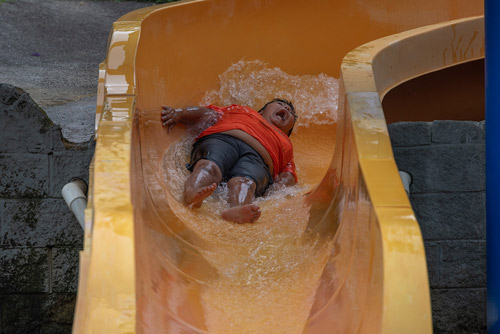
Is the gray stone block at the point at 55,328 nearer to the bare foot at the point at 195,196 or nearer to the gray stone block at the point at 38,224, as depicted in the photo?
the gray stone block at the point at 38,224

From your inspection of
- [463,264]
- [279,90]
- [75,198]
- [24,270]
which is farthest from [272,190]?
[24,270]

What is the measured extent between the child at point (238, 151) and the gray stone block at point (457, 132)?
64 centimetres

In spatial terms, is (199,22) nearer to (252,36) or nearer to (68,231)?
(252,36)

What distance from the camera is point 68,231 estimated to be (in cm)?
295

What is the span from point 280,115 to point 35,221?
1.18 meters

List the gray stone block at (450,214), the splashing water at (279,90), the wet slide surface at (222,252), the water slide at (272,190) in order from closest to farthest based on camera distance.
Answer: the water slide at (272,190), the wet slide surface at (222,252), the gray stone block at (450,214), the splashing water at (279,90)

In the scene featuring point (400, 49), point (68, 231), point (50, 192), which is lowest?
point (68, 231)

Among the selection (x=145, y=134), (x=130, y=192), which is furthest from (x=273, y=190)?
(x=130, y=192)

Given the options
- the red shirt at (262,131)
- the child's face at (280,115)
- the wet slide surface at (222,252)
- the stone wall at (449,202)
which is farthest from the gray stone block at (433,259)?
the child's face at (280,115)

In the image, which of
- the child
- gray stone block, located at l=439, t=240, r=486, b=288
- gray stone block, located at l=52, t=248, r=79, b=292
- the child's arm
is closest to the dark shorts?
the child

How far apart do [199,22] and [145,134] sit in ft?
3.77

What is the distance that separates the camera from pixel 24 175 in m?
2.88

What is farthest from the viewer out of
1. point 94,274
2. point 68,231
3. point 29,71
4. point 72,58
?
point 72,58

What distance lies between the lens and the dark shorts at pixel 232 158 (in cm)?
272
